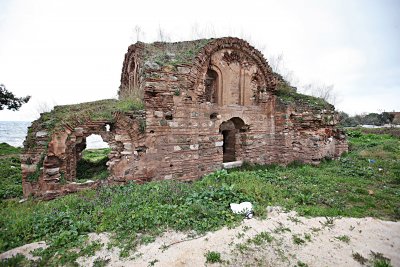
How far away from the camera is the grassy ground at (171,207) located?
4508 mm

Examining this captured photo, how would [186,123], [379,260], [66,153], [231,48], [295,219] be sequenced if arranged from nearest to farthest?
[379,260] → [295,219] → [66,153] → [186,123] → [231,48]

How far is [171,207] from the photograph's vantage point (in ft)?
17.6

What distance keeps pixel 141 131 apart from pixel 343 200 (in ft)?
22.0

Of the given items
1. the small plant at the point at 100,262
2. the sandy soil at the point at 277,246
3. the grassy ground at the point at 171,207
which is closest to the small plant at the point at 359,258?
the sandy soil at the point at 277,246

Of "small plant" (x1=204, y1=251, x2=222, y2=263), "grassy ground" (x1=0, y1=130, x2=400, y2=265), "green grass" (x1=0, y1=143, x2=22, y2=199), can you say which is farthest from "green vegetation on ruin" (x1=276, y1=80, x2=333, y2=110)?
"green grass" (x1=0, y1=143, x2=22, y2=199)

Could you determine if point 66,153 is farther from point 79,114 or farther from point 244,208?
point 244,208

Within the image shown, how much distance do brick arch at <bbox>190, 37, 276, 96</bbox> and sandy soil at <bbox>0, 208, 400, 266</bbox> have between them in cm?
595

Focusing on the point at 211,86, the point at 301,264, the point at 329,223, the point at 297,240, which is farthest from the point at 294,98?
the point at 301,264

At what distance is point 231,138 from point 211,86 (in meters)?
3.39

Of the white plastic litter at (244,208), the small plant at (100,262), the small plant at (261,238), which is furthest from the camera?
the white plastic litter at (244,208)

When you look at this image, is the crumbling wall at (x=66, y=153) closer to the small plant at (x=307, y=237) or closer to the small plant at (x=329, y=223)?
the small plant at (x=307, y=237)

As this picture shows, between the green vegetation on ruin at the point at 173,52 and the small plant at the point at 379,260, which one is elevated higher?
the green vegetation on ruin at the point at 173,52

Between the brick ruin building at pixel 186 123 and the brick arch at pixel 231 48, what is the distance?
4 centimetres

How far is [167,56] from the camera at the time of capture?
8.71m
